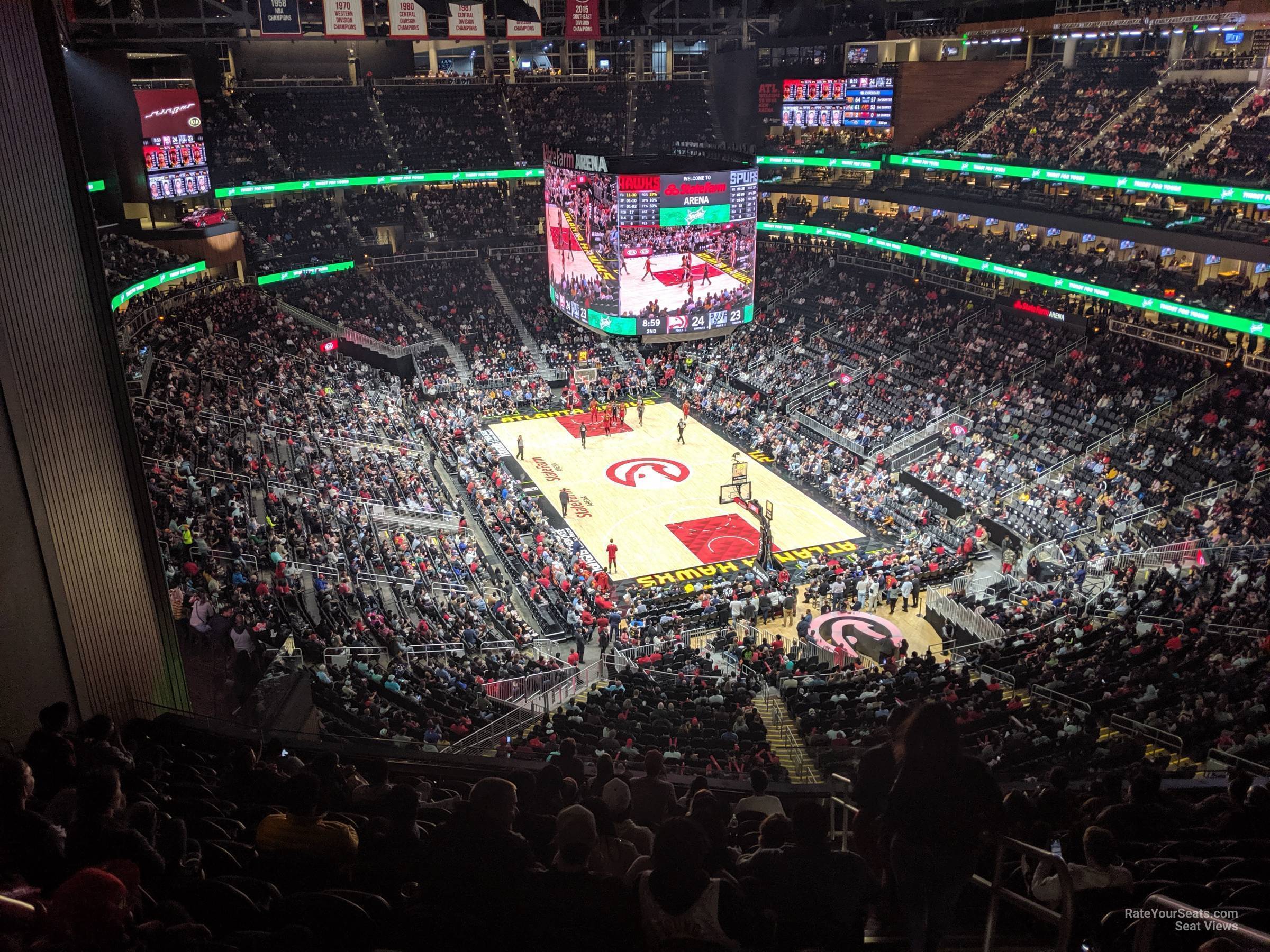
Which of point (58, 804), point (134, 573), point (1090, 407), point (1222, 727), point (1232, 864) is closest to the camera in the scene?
point (1232, 864)

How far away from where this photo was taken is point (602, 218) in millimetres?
29125

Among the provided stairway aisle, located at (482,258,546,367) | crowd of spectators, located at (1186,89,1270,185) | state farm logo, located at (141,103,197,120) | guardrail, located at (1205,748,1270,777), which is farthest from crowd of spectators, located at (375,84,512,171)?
guardrail, located at (1205,748,1270,777)

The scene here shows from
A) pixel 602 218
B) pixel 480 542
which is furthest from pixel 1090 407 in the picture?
pixel 480 542

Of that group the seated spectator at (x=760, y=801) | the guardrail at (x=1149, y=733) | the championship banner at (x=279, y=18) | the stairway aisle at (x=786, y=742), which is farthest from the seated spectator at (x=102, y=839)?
the championship banner at (x=279, y=18)

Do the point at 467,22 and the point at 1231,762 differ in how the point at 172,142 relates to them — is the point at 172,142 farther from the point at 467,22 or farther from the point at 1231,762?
the point at 1231,762

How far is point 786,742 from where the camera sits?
1445 cm

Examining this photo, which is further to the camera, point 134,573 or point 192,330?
point 192,330

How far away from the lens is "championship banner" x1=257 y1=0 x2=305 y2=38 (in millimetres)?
29984

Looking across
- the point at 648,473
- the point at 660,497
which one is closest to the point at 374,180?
the point at 648,473

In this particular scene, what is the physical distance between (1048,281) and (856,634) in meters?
16.0

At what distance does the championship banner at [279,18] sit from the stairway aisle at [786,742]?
26.4m

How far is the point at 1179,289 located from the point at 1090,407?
3.88 metres

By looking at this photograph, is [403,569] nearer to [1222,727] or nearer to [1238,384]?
[1222,727]

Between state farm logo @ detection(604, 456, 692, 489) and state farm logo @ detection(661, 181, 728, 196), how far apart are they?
28.3 feet
